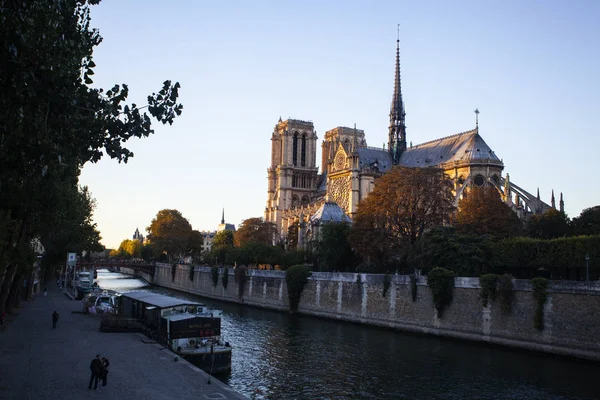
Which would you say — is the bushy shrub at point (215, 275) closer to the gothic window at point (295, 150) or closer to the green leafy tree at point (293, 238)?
the green leafy tree at point (293, 238)

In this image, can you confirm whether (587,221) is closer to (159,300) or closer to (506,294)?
(506,294)

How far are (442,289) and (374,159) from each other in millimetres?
62690

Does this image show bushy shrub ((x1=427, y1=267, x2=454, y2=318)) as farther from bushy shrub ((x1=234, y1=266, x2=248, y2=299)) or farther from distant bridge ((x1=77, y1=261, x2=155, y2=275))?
distant bridge ((x1=77, y1=261, x2=155, y2=275))

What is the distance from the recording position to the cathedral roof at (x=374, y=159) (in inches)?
3898

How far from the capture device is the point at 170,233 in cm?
11106

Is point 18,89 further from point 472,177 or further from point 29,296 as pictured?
point 472,177

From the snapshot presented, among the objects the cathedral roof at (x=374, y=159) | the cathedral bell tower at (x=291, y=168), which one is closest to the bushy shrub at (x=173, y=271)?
the cathedral roof at (x=374, y=159)

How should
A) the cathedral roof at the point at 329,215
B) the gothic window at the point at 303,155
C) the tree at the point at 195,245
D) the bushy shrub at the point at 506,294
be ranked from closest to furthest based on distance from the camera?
the bushy shrub at the point at 506,294
the cathedral roof at the point at 329,215
the tree at the point at 195,245
the gothic window at the point at 303,155

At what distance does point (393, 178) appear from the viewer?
54.6m

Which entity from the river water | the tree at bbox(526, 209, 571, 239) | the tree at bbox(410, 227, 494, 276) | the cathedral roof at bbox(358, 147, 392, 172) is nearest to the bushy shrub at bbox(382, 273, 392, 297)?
the tree at bbox(410, 227, 494, 276)

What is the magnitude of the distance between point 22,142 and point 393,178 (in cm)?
4427

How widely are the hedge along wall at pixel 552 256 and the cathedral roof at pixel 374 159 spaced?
53764 millimetres

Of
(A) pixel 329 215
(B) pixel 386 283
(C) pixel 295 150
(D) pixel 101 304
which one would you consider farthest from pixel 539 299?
(C) pixel 295 150

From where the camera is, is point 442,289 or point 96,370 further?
point 442,289
